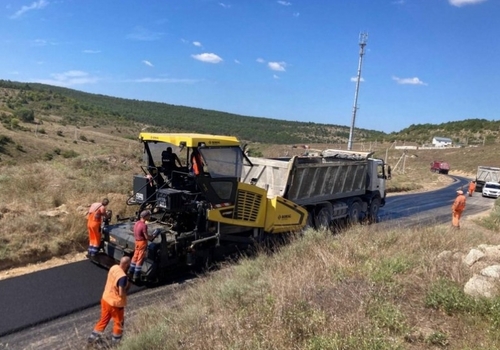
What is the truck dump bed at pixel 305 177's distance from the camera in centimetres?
1045

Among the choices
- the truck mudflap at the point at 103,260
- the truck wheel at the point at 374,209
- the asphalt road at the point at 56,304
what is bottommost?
the asphalt road at the point at 56,304

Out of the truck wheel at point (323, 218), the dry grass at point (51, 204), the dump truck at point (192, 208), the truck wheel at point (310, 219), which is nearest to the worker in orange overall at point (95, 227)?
the dump truck at point (192, 208)

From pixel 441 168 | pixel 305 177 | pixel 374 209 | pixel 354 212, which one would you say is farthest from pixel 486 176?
pixel 305 177

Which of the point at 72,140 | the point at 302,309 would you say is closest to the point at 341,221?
the point at 302,309

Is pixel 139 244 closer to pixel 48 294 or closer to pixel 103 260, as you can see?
pixel 103 260

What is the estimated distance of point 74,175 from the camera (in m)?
15.1

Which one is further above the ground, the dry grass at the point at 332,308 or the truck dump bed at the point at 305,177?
the truck dump bed at the point at 305,177

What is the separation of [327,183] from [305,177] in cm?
122

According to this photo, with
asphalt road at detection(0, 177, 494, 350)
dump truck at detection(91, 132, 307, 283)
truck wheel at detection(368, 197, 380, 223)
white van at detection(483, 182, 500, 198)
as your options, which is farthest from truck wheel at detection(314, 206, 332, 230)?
white van at detection(483, 182, 500, 198)

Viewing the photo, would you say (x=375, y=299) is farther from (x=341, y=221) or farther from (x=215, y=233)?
(x=341, y=221)

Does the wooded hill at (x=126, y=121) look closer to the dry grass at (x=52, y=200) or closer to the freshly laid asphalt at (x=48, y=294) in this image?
the dry grass at (x=52, y=200)

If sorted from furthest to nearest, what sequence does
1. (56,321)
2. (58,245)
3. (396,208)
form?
1. (396,208)
2. (58,245)
3. (56,321)

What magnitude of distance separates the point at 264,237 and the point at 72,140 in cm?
2980

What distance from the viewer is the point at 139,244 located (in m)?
7.23
